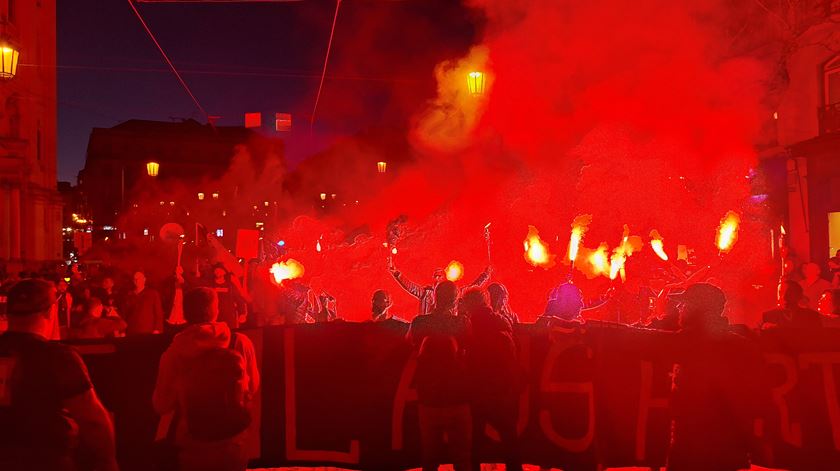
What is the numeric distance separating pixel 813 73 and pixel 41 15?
28.8 m

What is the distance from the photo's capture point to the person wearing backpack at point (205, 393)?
3.50 meters

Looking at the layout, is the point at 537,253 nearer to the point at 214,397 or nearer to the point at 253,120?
the point at 253,120

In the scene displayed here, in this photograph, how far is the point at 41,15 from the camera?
1200 inches

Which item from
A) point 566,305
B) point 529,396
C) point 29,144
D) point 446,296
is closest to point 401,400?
point 529,396

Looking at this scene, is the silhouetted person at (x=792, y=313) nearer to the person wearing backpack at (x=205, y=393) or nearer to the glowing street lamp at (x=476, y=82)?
the person wearing backpack at (x=205, y=393)

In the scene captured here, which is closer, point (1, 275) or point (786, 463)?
point (786, 463)

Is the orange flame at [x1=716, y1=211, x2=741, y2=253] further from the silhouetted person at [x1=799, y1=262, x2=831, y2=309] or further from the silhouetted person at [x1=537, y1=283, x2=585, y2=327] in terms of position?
the silhouetted person at [x1=537, y1=283, x2=585, y2=327]

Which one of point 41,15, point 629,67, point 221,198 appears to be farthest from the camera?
point 221,198

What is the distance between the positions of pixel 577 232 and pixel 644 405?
10.3 meters

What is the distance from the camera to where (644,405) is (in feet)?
17.8

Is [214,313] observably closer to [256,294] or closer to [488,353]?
[488,353]

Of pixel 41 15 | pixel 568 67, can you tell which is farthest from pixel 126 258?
pixel 568 67

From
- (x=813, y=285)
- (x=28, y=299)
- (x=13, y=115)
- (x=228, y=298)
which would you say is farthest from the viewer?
(x=13, y=115)

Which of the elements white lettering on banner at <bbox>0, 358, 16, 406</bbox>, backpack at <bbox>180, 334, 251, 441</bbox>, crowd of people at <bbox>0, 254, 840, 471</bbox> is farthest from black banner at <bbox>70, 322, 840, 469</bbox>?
white lettering on banner at <bbox>0, 358, 16, 406</bbox>
